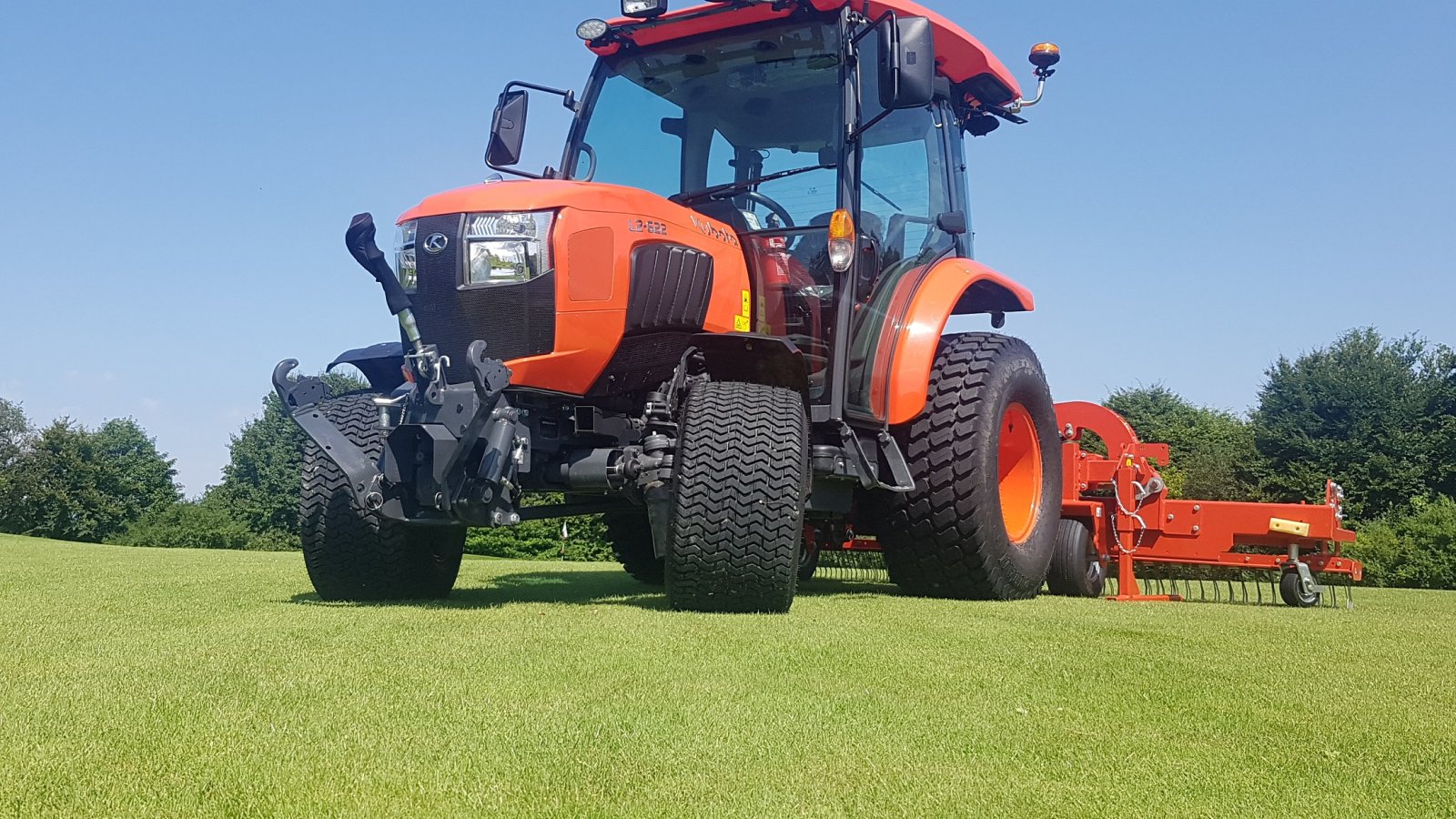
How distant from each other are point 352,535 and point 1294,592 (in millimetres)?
5684

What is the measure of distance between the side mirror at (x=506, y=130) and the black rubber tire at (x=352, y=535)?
147 cm

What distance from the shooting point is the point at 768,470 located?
4.95 metres

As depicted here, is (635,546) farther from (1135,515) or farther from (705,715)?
(705,715)

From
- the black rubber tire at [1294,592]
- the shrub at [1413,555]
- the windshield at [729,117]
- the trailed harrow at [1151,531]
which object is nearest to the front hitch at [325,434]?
the windshield at [729,117]

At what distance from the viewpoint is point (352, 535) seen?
18.7 ft

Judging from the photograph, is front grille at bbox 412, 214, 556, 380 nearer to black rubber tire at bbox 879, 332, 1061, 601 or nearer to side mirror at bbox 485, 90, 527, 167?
side mirror at bbox 485, 90, 527, 167

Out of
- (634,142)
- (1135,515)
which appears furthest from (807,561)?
(634,142)

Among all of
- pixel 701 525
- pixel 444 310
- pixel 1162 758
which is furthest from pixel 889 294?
pixel 1162 758

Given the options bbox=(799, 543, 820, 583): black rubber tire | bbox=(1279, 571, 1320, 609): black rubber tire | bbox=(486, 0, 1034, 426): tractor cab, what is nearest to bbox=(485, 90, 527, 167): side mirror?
bbox=(486, 0, 1034, 426): tractor cab

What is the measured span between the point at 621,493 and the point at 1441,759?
3423 millimetres

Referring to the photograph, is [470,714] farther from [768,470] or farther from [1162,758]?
[768,470]

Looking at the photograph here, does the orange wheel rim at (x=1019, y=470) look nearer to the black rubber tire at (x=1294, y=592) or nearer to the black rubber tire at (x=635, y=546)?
the black rubber tire at (x=1294, y=592)

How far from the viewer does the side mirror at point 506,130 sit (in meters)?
6.35

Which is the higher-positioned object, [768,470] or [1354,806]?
[768,470]
